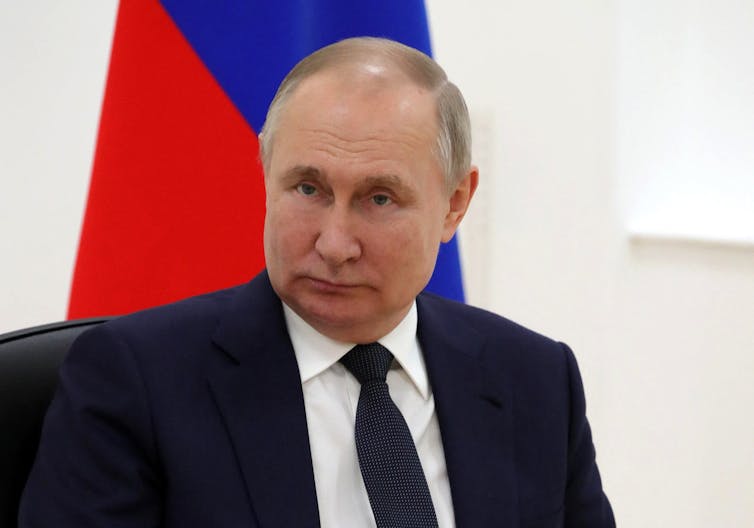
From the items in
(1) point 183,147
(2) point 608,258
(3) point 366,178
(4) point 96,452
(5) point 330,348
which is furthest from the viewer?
(2) point 608,258

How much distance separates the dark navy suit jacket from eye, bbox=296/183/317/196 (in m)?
0.20

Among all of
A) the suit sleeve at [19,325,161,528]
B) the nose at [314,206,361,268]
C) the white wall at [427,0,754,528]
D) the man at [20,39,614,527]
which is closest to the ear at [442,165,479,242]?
the man at [20,39,614,527]

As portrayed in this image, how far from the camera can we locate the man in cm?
133

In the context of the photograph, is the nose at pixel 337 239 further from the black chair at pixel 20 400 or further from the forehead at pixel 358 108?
the black chair at pixel 20 400

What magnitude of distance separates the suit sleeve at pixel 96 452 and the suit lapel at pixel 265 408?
0.40 ft

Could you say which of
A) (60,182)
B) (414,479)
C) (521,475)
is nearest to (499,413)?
(521,475)

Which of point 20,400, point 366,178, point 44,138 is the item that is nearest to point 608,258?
point 44,138

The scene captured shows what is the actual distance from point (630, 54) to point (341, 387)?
8.16ft

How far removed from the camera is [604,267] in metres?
3.62

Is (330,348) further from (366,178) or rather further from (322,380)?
(366,178)

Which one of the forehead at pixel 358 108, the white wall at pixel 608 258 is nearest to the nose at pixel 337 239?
the forehead at pixel 358 108

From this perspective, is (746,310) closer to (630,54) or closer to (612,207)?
(612,207)

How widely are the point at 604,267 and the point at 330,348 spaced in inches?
90.6

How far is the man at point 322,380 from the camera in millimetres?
1331
